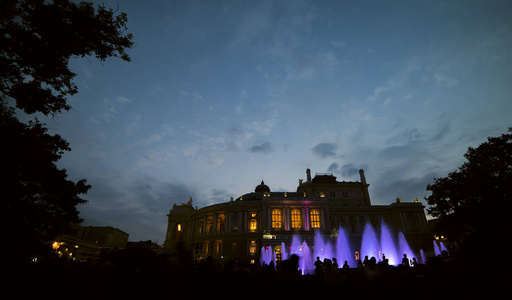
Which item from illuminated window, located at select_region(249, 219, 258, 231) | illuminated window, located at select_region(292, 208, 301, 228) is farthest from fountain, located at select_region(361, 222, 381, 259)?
illuminated window, located at select_region(249, 219, 258, 231)

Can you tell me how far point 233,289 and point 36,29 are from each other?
10.6 metres

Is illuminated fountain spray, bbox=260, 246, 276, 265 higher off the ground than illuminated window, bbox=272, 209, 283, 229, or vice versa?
illuminated window, bbox=272, 209, 283, 229

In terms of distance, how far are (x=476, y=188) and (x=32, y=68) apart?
36.7 m

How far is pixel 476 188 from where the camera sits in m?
24.6

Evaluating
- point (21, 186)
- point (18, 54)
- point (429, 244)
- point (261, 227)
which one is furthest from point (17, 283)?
point (429, 244)

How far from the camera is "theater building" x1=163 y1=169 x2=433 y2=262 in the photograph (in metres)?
47.1

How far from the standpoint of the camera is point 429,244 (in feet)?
168

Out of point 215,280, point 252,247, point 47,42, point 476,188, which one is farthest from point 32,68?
point 252,247

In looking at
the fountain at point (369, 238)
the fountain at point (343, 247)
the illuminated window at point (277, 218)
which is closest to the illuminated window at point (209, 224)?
the illuminated window at point (277, 218)

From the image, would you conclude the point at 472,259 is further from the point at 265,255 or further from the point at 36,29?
the point at 265,255

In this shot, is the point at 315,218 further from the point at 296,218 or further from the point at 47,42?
the point at 47,42

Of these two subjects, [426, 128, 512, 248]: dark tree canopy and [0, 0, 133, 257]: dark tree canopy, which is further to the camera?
[426, 128, 512, 248]: dark tree canopy

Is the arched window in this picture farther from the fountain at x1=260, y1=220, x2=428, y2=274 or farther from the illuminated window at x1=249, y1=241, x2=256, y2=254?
the fountain at x1=260, y1=220, x2=428, y2=274

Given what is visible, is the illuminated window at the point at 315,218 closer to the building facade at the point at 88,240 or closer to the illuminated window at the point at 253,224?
the illuminated window at the point at 253,224
